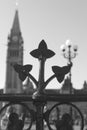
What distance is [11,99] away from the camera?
311 centimetres

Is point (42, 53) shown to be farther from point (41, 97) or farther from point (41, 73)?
point (41, 97)

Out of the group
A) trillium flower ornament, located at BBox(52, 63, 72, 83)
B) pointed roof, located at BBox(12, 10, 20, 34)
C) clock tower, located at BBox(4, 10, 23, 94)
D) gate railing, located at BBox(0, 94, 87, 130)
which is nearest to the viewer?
gate railing, located at BBox(0, 94, 87, 130)

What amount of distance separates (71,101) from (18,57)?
111m

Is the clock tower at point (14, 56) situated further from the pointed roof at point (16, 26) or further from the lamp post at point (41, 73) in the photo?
the lamp post at point (41, 73)

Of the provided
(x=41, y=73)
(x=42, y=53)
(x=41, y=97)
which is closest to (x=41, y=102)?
(x=41, y=97)

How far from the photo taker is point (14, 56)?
114 m

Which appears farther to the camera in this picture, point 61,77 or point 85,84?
point 85,84

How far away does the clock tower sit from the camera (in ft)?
362

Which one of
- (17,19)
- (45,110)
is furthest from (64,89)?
(45,110)

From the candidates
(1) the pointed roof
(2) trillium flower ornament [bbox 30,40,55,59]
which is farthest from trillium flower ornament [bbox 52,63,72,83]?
(1) the pointed roof

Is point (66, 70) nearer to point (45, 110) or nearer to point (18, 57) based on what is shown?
point (45, 110)

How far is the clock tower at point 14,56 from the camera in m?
110

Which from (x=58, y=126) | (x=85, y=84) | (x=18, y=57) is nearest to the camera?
(x=58, y=126)

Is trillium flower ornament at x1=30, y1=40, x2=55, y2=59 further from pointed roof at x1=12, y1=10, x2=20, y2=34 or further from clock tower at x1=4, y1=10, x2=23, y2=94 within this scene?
pointed roof at x1=12, y1=10, x2=20, y2=34
